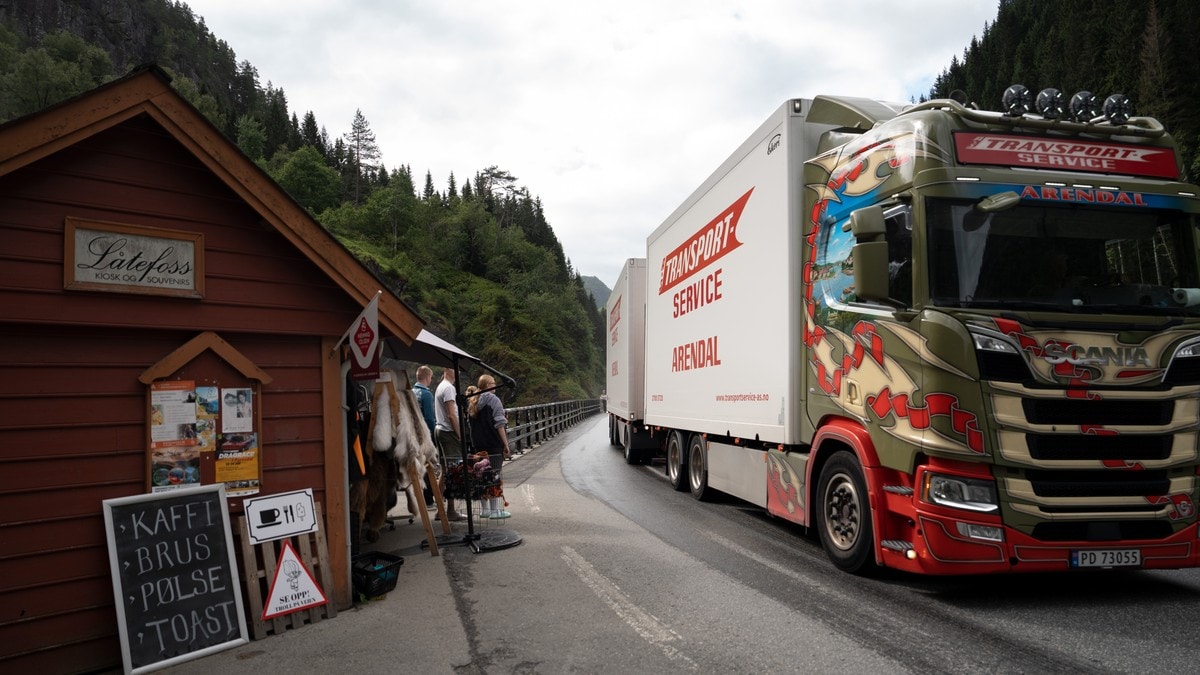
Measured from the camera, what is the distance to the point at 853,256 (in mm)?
5234

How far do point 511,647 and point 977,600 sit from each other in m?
3.29

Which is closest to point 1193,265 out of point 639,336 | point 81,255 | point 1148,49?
point 81,255

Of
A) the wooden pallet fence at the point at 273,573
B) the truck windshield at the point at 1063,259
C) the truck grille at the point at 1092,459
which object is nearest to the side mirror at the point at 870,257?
the truck windshield at the point at 1063,259

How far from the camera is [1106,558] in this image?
193 inches

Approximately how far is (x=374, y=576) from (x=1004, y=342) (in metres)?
4.87

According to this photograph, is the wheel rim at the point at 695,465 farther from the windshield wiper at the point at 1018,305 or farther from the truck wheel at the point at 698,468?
the windshield wiper at the point at 1018,305

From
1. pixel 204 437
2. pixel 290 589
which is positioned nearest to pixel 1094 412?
pixel 290 589

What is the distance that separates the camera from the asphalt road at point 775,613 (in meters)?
4.04

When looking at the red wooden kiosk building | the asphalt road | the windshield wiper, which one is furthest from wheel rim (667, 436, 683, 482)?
the windshield wiper

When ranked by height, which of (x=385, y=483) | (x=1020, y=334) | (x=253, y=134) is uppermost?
(x=253, y=134)

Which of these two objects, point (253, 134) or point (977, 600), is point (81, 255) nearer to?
point (977, 600)

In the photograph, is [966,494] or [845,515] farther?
[845,515]

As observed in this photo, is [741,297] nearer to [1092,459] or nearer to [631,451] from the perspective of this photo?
[1092,459]

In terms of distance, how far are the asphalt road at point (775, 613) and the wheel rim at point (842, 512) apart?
28 centimetres
